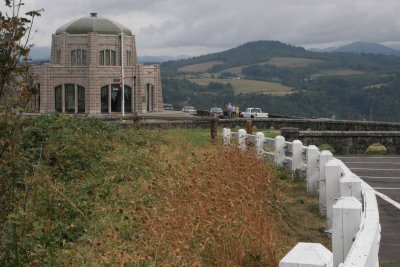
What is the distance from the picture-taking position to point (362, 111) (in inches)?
7446

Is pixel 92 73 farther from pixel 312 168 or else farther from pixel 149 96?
pixel 312 168

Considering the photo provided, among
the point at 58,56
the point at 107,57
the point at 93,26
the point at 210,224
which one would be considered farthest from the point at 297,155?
the point at 58,56

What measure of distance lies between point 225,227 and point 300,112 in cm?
16714

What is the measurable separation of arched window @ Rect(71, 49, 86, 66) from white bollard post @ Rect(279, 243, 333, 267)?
6889 centimetres

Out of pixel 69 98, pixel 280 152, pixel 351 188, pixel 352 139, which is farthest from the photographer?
pixel 69 98

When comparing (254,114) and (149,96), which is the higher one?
(149,96)

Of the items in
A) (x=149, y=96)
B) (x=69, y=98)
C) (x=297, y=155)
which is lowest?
(x=297, y=155)

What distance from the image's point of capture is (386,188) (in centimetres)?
1305

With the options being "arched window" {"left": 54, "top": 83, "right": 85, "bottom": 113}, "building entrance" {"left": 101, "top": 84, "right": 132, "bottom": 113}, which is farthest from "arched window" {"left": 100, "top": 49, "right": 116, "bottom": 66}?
A: "arched window" {"left": 54, "top": 83, "right": 85, "bottom": 113}

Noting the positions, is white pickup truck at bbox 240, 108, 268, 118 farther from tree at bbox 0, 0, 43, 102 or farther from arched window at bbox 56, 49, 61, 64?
tree at bbox 0, 0, 43, 102

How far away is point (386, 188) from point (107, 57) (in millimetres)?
60232

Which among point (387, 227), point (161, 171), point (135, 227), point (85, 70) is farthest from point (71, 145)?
point (85, 70)

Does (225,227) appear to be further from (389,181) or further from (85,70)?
(85,70)

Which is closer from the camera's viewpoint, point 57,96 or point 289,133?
point 289,133
